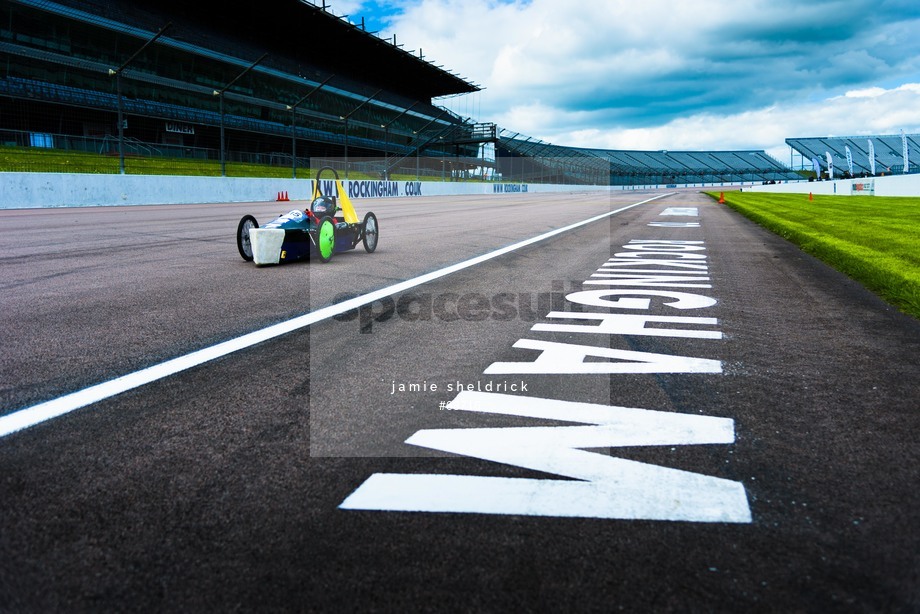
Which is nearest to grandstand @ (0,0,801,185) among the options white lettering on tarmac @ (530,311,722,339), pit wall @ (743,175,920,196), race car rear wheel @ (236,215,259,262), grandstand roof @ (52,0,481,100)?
grandstand roof @ (52,0,481,100)

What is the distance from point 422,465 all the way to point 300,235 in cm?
590

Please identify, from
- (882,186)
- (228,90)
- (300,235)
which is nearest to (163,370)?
(300,235)

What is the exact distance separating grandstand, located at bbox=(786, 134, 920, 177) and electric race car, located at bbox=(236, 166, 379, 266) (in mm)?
124988

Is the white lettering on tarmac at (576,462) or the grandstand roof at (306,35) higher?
the grandstand roof at (306,35)

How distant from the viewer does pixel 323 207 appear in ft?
26.4

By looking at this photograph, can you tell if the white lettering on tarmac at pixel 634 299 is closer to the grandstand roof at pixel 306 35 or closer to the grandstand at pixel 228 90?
the grandstand at pixel 228 90

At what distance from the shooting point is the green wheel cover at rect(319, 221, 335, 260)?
25.8 feet

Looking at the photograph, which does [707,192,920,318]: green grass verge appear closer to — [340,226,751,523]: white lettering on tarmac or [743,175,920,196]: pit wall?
[340,226,751,523]: white lettering on tarmac

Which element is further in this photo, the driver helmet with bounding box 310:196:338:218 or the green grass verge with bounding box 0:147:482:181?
the green grass verge with bounding box 0:147:482:181

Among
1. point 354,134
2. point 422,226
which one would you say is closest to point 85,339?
point 422,226

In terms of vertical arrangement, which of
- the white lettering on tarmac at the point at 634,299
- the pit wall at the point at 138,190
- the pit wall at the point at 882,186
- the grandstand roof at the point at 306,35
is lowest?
the white lettering on tarmac at the point at 634,299

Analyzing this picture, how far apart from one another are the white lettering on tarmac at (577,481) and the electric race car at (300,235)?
5.19 m

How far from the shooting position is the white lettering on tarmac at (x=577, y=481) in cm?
204

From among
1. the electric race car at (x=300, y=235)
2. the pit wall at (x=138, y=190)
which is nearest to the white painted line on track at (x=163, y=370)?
the electric race car at (x=300, y=235)
